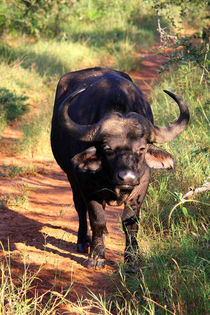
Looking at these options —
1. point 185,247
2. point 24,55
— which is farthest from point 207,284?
point 24,55

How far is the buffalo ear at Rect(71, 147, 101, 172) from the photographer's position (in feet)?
13.0

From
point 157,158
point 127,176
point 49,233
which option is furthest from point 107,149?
point 49,233

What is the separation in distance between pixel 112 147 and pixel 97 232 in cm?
86

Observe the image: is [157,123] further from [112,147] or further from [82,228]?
[112,147]

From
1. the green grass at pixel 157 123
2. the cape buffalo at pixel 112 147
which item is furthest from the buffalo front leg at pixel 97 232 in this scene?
the green grass at pixel 157 123

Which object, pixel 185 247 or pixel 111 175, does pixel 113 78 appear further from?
pixel 185 247

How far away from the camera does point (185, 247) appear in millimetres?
3557

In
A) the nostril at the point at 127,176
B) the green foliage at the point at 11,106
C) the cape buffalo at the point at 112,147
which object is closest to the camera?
the nostril at the point at 127,176

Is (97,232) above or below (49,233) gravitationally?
above

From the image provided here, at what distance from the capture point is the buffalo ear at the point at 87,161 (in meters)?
3.95

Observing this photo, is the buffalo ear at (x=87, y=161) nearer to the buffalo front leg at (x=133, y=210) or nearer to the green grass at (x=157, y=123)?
the buffalo front leg at (x=133, y=210)

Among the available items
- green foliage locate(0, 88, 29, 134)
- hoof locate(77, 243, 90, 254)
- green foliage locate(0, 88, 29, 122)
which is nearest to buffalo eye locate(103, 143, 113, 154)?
hoof locate(77, 243, 90, 254)

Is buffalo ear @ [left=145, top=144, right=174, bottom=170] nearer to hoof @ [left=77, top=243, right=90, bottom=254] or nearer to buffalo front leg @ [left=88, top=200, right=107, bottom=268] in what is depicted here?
buffalo front leg @ [left=88, top=200, right=107, bottom=268]

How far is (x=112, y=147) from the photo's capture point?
381 centimetres
